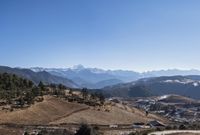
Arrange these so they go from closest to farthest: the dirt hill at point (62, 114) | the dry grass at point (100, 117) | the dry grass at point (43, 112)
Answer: the dry grass at point (43, 112) → the dirt hill at point (62, 114) → the dry grass at point (100, 117)

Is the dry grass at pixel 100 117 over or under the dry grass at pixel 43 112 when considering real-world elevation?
under

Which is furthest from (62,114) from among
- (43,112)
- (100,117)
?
(100,117)

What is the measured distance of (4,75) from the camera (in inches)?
6107

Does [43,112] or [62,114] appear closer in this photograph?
[43,112]

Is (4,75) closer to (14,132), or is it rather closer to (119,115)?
(119,115)

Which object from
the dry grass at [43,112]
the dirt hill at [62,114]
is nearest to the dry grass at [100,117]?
the dirt hill at [62,114]

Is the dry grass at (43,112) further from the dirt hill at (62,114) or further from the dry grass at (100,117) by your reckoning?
the dry grass at (100,117)

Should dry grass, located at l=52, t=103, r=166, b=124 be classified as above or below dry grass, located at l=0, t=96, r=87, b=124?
below

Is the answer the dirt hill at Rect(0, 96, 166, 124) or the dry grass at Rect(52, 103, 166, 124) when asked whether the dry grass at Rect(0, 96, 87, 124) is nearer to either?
the dirt hill at Rect(0, 96, 166, 124)

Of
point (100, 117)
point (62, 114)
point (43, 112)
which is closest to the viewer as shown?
point (43, 112)

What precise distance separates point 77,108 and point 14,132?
60152 mm

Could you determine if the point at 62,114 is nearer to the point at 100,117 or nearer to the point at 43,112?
the point at 43,112

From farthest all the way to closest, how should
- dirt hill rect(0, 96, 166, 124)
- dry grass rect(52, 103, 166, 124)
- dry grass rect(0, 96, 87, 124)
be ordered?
dry grass rect(52, 103, 166, 124) < dirt hill rect(0, 96, 166, 124) < dry grass rect(0, 96, 87, 124)

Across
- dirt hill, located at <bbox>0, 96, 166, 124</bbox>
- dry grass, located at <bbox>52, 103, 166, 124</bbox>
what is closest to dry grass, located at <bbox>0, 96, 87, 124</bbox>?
dirt hill, located at <bbox>0, 96, 166, 124</bbox>
